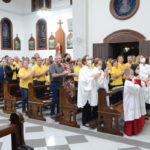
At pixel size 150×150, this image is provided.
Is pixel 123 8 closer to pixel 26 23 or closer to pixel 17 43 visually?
pixel 26 23

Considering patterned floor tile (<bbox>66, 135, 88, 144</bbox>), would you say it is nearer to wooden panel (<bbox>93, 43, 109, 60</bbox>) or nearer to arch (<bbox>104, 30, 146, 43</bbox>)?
arch (<bbox>104, 30, 146, 43</bbox>)

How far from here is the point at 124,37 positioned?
1120 centimetres

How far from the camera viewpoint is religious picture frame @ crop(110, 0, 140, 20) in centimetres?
1100

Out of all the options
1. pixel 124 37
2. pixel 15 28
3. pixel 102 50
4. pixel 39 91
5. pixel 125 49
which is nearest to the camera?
pixel 39 91

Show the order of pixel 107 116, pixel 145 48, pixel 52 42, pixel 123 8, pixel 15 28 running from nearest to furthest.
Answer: pixel 107 116
pixel 145 48
pixel 123 8
pixel 52 42
pixel 15 28

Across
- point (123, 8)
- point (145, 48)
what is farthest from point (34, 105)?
point (123, 8)

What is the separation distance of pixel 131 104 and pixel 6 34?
16551 millimetres

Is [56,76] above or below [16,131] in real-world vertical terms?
above

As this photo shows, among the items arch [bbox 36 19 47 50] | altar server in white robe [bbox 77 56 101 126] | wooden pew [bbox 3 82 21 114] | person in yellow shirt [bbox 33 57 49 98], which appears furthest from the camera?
arch [bbox 36 19 47 50]

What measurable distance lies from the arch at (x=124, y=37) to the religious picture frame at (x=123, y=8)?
2.53ft

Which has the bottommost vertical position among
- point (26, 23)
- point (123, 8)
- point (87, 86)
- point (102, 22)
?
point (87, 86)

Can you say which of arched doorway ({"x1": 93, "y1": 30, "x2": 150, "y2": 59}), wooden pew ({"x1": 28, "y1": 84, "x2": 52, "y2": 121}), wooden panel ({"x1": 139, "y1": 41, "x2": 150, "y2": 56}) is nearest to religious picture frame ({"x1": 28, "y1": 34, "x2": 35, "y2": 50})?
arched doorway ({"x1": 93, "y1": 30, "x2": 150, "y2": 59})

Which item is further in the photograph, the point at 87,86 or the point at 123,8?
the point at 123,8

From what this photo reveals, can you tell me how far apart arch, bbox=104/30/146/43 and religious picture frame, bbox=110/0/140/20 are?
2.53 feet
